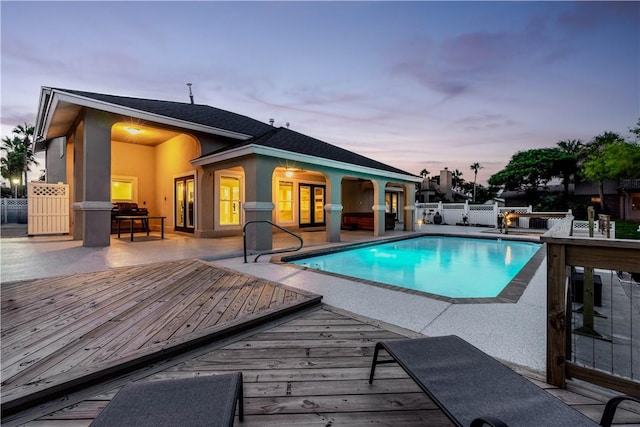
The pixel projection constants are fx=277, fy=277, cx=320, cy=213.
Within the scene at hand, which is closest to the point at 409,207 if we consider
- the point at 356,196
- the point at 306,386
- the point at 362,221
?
the point at 362,221

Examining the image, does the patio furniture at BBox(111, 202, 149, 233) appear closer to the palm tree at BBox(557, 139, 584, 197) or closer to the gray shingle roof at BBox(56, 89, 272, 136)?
the gray shingle roof at BBox(56, 89, 272, 136)

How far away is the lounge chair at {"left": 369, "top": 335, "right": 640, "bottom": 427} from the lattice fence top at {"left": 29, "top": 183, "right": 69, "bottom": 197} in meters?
12.6

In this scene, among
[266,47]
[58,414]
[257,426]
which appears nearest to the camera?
[257,426]

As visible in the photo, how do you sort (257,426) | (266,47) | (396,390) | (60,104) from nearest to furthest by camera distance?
(257,426) → (396,390) → (60,104) → (266,47)

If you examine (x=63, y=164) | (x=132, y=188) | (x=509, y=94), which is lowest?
(x=132, y=188)

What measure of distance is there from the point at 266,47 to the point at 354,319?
11000mm

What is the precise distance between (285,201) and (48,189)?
8610 millimetres

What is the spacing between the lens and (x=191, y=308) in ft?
10.2

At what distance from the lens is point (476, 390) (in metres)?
1.40

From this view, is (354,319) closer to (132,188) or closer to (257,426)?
(257,426)

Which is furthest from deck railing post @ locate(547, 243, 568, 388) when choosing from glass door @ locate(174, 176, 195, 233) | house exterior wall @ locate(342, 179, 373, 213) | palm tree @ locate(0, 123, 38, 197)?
palm tree @ locate(0, 123, 38, 197)

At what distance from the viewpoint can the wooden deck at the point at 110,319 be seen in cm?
190

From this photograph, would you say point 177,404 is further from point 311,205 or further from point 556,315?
point 311,205

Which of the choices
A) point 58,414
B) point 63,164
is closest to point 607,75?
point 58,414
